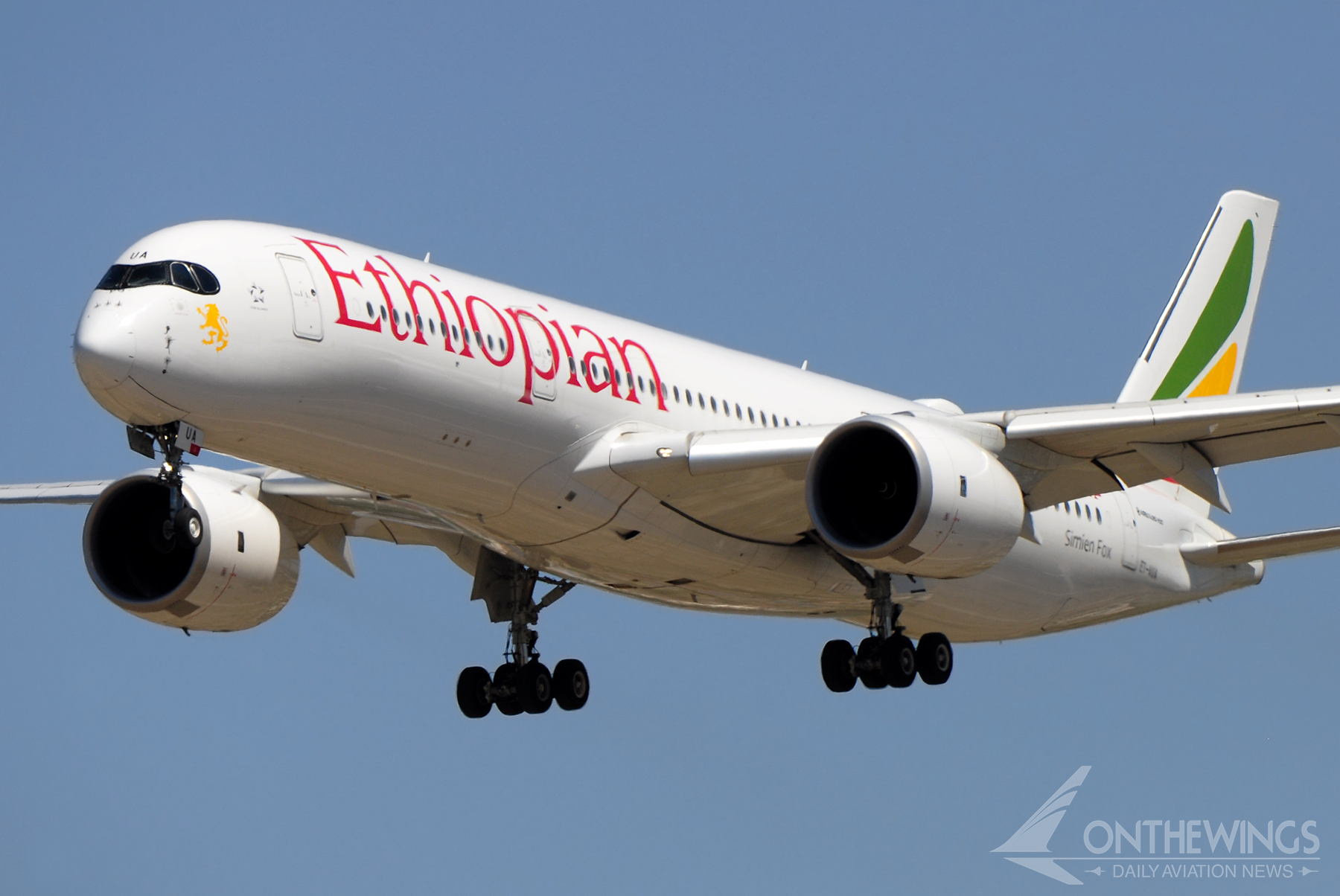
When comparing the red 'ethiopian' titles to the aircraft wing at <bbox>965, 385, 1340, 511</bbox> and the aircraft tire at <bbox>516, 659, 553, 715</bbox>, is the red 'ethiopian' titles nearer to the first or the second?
the aircraft wing at <bbox>965, 385, 1340, 511</bbox>

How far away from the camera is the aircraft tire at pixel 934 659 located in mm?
28656

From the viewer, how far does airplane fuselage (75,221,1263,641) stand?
70.7 feet

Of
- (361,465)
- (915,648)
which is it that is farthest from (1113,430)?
(361,465)

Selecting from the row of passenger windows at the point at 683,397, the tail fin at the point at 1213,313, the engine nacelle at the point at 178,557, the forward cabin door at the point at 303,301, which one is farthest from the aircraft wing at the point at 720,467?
the tail fin at the point at 1213,313

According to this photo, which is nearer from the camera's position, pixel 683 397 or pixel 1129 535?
pixel 683 397

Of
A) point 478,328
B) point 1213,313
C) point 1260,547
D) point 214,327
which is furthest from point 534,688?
point 1213,313

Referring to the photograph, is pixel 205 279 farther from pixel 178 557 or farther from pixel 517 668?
pixel 517 668

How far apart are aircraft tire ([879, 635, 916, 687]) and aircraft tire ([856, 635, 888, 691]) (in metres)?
0.05

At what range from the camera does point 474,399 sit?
23.4m

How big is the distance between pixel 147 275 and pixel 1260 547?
1814cm

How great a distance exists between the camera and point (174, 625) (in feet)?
93.8

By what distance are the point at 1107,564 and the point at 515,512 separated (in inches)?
476

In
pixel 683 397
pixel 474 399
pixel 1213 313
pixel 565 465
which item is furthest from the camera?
pixel 1213 313

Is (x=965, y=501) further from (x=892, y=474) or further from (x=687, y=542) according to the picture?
(x=687, y=542)
